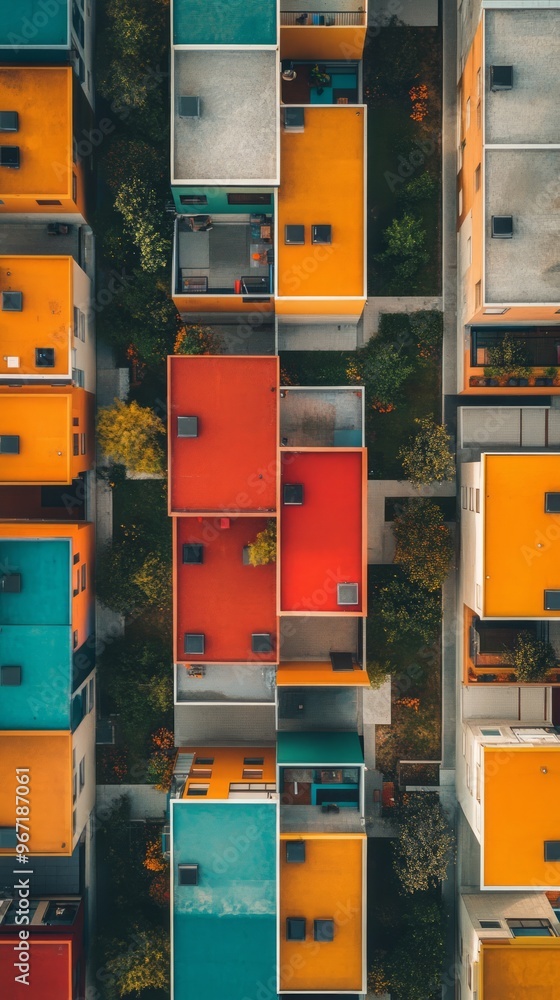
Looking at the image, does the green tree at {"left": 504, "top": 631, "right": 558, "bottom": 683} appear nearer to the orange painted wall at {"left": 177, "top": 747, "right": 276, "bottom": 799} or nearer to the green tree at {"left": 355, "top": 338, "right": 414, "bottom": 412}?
the orange painted wall at {"left": 177, "top": 747, "right": 276, "bottom": 799}

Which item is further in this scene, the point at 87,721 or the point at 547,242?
the point at 87,721

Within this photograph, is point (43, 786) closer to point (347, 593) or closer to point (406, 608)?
point (347, 593)

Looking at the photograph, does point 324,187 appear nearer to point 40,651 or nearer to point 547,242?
point 547,242

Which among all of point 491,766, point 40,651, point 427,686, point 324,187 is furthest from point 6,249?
point 491,766

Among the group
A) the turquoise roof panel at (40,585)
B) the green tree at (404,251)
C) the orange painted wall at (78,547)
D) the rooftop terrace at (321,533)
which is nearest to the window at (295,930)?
the rooftop terrace at (321,533)

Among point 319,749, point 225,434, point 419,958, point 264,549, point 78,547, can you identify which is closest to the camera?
point 225,434

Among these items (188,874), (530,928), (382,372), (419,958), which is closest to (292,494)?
(382,372)
